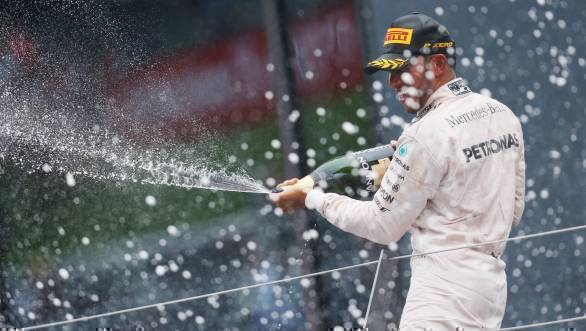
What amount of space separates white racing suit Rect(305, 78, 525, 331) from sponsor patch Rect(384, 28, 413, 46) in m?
0.15

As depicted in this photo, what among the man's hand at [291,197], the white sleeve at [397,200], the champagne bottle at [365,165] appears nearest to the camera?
the white sleeve at [397,200]

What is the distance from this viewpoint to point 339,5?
3.84 m

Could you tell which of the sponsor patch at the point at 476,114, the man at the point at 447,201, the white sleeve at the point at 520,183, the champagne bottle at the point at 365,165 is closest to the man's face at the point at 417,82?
the man at the point at 447,201

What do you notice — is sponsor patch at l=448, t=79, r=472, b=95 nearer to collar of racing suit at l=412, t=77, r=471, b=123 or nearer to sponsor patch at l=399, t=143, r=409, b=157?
collar of racing suit at l=412, t=77, r=471, b=123

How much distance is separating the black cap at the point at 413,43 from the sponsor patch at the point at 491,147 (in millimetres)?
219

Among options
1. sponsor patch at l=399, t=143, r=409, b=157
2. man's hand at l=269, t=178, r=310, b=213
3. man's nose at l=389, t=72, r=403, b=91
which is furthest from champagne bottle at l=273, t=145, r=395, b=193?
sponsor patch at l=399, t=143, r=409, b=157

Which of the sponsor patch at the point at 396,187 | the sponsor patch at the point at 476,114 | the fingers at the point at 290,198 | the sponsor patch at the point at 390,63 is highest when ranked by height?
the sponsor patch at the point at 390,63

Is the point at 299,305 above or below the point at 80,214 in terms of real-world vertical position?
below

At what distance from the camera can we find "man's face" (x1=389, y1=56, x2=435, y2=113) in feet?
6.23

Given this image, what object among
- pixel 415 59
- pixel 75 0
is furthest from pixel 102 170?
pixel 415 59

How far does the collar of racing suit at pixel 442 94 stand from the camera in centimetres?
187

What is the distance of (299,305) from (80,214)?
129 cm

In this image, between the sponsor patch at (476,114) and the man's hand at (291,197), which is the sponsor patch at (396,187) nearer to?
the sponsor patch at (476,114)

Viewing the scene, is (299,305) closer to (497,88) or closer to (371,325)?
(497,88)
